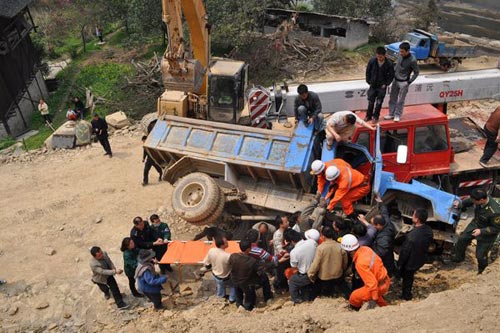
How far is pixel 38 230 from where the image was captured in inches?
372

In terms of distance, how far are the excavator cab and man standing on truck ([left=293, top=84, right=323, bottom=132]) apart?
5.19ft

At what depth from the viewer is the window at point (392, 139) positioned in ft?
25.5

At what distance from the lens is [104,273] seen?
652 centimetres

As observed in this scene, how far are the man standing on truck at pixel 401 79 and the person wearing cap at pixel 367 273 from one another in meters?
3.18

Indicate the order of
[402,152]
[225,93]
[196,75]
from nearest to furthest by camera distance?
[402,152]
[196,75]
[225,93]

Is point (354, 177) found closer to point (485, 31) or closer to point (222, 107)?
point (222, 107)

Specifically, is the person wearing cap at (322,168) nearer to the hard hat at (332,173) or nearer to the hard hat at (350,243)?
the hard hat at (332,173)

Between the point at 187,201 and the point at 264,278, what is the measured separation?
80.1 inches

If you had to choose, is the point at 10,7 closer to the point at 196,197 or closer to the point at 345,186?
the point at 196,197

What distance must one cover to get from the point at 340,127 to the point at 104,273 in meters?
4.40

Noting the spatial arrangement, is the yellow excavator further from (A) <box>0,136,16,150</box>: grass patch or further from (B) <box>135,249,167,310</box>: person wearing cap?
(A) <box>0,136,16,150</box>: grass patch

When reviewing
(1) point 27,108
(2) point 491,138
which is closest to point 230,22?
(1) point 27,108

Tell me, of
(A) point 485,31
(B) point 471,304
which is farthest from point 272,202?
(A) point 485,31

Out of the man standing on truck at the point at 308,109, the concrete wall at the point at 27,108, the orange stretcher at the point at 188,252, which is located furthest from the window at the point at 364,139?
the concrete wall at the point at 27,108
